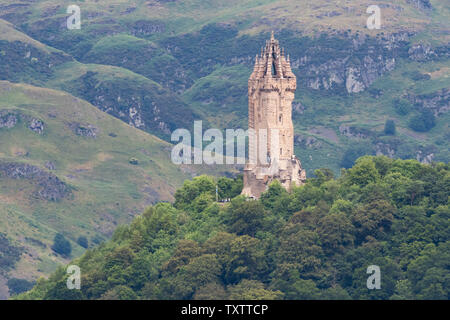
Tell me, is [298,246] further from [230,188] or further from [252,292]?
[230,188]

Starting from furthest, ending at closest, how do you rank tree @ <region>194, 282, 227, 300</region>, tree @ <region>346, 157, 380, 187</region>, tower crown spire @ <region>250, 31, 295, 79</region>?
tree @ <region>346, 157, 380, 187</region> → tower crown spire @ <region>250, 31, 295, 79</region> → tree @ <region>194, 282, 227, 300</region>

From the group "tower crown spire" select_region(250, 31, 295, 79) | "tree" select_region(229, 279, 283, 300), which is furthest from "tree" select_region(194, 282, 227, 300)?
"tower crown spire" select_region(250, 31, 295, 79)

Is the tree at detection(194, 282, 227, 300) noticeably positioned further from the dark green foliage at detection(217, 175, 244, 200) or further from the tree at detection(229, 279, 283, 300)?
the dark green foliage at detection(217, 175, 244, 200)

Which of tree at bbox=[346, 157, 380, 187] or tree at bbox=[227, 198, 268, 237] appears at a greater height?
tree at bbox=[346, 157, 380, 187]

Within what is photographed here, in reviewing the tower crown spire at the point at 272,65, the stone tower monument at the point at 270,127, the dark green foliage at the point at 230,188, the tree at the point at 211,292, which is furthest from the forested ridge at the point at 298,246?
the tower crown spire at the point at 272,65

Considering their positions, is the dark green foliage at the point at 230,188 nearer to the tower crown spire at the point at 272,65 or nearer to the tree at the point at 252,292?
the tower crown spire at the point at 272,65
